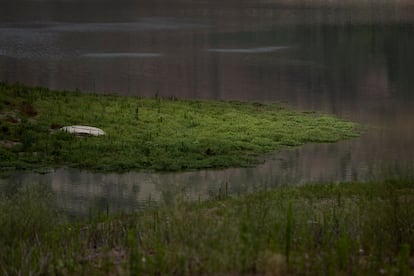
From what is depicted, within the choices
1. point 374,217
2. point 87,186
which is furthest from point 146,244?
point 87,186

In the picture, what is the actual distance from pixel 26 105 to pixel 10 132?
212 centimetres

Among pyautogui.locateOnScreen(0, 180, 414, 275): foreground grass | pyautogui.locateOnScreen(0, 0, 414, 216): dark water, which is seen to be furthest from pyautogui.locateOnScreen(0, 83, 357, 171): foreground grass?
pyautogui.locateOnScreen(0, 180, 414, 275): foreground grass

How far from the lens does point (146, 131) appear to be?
18.3m

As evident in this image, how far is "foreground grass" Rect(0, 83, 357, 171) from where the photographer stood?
16234mm

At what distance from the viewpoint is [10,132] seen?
690 inches

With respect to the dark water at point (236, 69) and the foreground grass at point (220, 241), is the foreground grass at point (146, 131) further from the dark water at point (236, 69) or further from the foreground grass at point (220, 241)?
the foreground grass at point (220, 241)

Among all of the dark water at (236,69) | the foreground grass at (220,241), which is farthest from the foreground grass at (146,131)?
the foreground grass at (220,241)

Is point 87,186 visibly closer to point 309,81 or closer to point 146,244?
point 146,244

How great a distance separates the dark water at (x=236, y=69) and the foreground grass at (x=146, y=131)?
Answer: 59 centimetres

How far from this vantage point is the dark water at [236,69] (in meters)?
15.0

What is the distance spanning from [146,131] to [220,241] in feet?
34.3

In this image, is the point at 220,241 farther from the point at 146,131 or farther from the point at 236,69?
the point at 236,69

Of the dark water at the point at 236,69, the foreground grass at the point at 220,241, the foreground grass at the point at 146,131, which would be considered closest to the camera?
the foreground grass at the point at 220,241

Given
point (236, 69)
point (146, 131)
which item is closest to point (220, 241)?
point (146, 131)
